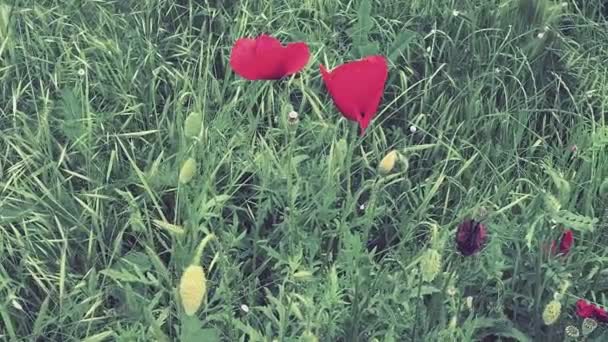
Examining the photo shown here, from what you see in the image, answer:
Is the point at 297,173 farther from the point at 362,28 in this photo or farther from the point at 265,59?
the point at 362,28

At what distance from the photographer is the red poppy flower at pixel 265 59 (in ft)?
4.05

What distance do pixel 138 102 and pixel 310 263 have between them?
595 mm

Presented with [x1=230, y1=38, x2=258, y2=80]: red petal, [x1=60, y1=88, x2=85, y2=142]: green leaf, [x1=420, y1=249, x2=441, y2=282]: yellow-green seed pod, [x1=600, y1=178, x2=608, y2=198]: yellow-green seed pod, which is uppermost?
[x1=230, y1=38, x2=258, y2=80]: red petal

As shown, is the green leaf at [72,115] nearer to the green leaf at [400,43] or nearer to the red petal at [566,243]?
the green leaf at [400,43]

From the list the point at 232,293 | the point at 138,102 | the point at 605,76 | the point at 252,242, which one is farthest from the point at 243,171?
the point at 605,76

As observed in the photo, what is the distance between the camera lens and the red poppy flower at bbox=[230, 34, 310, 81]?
1.24 m

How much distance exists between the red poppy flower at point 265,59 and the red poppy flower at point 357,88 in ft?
0.45

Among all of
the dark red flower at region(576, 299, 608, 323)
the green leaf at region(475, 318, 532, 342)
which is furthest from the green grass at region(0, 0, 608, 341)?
the dark red flower at region(576, 299, 608, 323)

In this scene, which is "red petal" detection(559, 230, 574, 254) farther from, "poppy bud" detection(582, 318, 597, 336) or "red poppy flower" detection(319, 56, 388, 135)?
"red poppy flower" detection(319, 56, 388, 135)

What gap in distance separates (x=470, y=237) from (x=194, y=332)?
0.36m

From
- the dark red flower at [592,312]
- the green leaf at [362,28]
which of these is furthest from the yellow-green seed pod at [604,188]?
the green leaf at [362,28]

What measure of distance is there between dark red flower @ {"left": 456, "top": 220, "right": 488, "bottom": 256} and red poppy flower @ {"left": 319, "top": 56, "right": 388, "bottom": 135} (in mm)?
182

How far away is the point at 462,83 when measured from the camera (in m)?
1.81

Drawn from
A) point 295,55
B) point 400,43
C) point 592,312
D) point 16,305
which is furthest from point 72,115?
point 592,312
